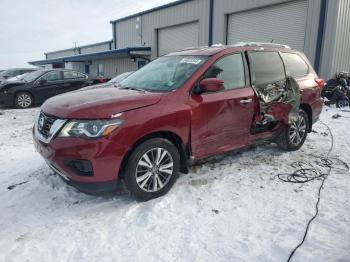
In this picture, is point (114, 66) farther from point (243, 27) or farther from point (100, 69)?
point (243, 27)

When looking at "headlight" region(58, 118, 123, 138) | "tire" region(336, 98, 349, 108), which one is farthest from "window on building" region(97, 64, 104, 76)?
"headlight" region(58, 118, 123, 138)

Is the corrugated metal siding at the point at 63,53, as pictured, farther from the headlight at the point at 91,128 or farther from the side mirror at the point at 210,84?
the headlight at the point at 91,128

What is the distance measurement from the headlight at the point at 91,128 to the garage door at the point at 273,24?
12.1 meters

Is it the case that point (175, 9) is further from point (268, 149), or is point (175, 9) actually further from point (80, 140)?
point (80, 140)

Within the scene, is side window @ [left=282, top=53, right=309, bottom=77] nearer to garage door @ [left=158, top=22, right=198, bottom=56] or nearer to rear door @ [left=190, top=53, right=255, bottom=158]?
rear door @ [left=190, top=53, right=255, bottom=158]

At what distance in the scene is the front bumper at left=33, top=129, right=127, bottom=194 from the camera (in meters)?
3.21

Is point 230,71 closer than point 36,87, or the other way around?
point 230,71

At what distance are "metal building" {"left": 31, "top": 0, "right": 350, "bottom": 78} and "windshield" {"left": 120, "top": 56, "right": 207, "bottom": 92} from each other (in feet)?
32.4

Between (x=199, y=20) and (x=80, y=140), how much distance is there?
52.1 ft

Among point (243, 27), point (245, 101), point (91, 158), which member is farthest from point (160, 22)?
point (91, 158)

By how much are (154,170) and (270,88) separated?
2.32 meters

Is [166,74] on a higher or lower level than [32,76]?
higher

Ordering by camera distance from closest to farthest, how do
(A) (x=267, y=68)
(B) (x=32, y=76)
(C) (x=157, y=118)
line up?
(C) (x=157, y=118)
(A) (x=267, y=68)
(B) (x=32, y=76)

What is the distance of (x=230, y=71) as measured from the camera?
14.3ft
